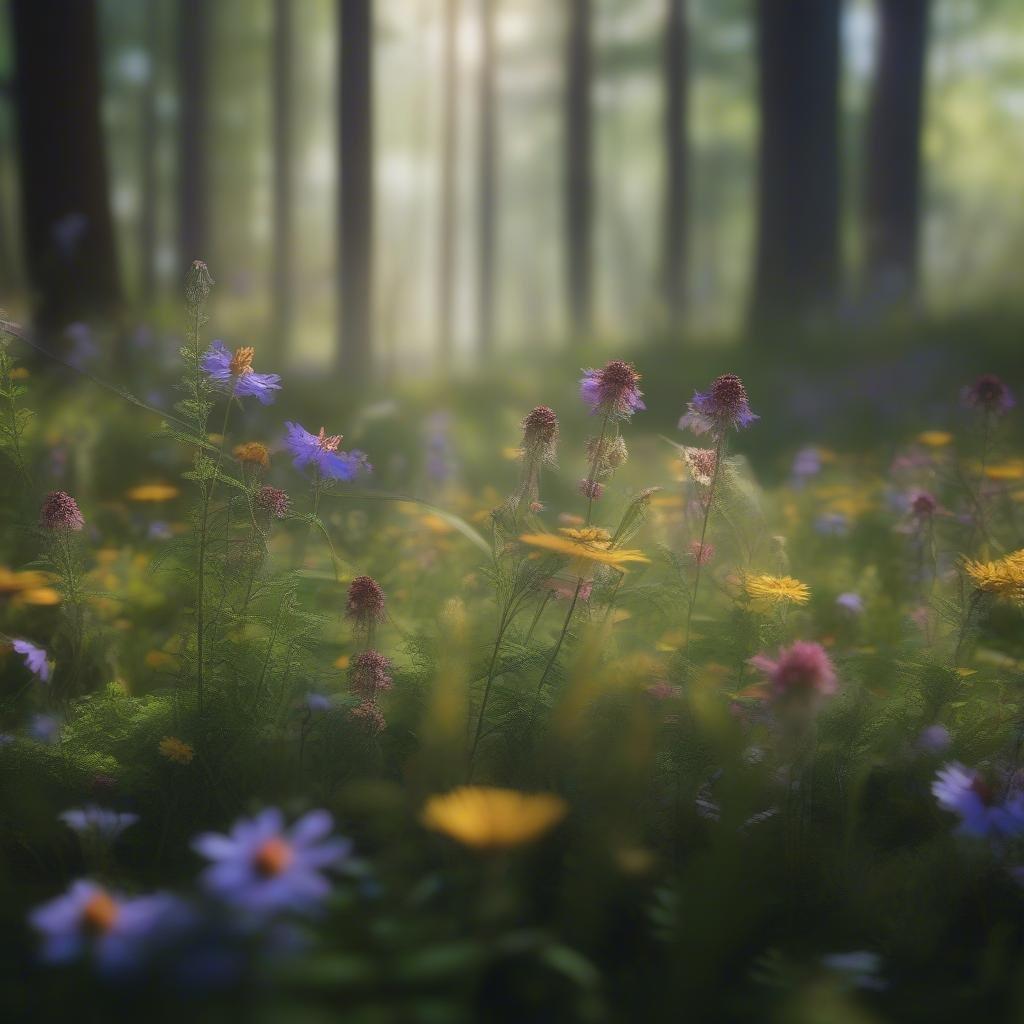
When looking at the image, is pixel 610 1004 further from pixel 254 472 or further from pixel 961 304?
pixel 961 304

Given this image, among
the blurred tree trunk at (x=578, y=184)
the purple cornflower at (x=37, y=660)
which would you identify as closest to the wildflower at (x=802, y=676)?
the purple cornflower at (x=37, y=660)

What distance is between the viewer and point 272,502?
1843mm

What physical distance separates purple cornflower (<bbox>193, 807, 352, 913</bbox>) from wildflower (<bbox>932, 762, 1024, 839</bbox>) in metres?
0.84

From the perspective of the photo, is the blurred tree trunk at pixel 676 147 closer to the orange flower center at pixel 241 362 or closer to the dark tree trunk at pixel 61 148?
the dark tree trunk at pixel 61 148

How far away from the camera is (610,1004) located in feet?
4.05

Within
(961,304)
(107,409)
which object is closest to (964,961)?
(107,409)

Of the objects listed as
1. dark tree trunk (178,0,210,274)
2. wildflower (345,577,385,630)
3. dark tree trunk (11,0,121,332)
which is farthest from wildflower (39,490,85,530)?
dark tree trunk (178,0,210,274)

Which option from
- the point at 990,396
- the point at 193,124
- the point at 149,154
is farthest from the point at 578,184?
the point at 149,154

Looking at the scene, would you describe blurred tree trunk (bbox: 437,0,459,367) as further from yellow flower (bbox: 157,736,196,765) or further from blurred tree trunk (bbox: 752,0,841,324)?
yellow flower (bbox: 157,736,196,765)

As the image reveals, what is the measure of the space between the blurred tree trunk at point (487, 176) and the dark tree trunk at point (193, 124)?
3929mm

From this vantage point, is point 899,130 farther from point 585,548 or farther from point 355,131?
point 585,548

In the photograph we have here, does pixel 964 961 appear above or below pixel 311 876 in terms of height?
below

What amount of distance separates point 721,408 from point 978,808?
0.69 meters

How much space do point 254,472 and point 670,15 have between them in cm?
1442
